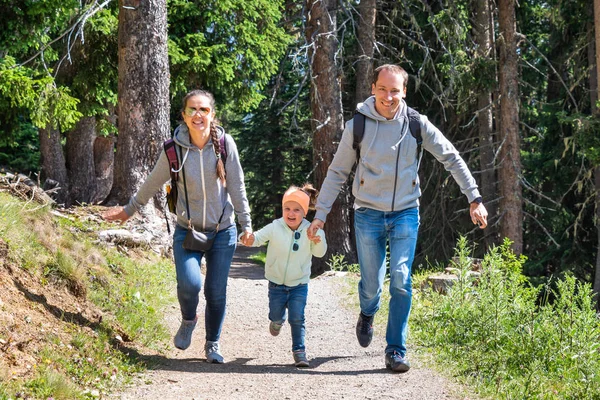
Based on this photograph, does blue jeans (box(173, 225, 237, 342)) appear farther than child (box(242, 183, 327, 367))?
No

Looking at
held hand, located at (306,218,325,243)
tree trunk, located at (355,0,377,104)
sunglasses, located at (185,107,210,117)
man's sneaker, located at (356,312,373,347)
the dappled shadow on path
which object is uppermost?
tree trunk, located at (355,0,377,104)

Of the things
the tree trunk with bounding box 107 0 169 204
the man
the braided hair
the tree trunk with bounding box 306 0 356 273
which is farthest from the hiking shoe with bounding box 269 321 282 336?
the tree trunk with bounding box 306 0 356 273

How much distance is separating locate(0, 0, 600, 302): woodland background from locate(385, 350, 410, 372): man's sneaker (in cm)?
591

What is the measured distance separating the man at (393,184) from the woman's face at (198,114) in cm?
106

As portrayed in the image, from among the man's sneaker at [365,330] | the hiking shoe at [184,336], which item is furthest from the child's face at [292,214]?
the hiking shoe at [184,336]

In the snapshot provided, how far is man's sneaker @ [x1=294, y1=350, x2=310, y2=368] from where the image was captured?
20.5 ft

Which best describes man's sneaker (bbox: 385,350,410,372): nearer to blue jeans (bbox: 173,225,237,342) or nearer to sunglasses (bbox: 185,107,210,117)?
blue jeans (bbox: 173,225,237,342)

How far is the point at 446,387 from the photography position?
5469mm

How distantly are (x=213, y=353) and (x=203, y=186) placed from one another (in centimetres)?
139

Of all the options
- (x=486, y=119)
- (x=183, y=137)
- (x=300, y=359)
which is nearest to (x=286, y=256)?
(x=300, y=359)

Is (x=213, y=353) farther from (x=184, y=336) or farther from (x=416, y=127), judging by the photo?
(x=416, y=127)

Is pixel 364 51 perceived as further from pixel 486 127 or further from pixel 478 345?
pixel 478 345

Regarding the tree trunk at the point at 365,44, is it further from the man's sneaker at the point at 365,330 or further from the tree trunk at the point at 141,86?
the man's sneaker at the point at 365,330

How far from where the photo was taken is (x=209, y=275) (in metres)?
6.29
